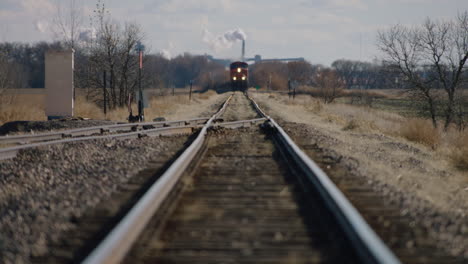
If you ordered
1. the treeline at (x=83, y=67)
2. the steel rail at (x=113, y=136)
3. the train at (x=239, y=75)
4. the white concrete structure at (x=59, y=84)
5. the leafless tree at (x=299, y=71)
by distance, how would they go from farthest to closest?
the leafless tree at (x=299, y=71)
the train at (x=239, y=75)
the treeline at (x=83, y=67)
the white concrete structure at (x=59, y=84)
the steel rail at (x=113, y=136)

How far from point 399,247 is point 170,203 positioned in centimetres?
222

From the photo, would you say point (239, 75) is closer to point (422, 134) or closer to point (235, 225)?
point (422, 134)

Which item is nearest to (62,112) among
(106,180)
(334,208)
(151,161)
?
(151,161)

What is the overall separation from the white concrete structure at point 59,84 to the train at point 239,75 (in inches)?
1698

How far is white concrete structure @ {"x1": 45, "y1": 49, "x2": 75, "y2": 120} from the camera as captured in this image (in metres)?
18.2

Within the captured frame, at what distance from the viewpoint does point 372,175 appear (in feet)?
22.0

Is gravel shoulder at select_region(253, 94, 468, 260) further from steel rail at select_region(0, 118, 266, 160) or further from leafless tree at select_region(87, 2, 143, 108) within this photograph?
leafless tree at select_region(87, 2, 143, 108)

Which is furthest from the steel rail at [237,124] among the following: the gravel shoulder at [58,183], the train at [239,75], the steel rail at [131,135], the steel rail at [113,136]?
the train at [239,75]


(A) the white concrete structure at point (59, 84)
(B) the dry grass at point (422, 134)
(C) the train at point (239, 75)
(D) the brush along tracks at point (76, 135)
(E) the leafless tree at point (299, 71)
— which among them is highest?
(E) the leafless tree at point (299, 71)

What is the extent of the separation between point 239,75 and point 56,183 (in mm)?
56700

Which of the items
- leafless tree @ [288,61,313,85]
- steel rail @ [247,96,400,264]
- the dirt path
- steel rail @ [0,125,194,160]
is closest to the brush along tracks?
steel rail @ [0,125,194,160]

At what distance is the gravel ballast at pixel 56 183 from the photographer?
149 inches

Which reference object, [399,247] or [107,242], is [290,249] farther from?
[107,242]

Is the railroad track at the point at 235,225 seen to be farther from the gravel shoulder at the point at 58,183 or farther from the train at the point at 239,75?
the train at the point at 239,75
